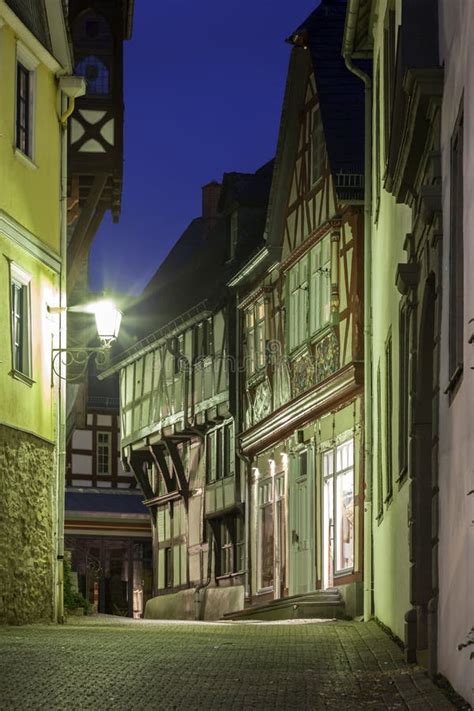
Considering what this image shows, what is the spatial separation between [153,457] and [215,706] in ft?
122

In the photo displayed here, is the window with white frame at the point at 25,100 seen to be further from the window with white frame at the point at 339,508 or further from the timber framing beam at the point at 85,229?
the window with white frame at the point at 339,508

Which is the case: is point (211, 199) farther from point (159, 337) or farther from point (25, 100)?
point (25, 100)

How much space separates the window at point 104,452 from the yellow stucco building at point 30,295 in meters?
37.1

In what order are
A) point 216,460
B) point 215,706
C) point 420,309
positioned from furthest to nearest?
point 216,460
point 420,309
point 215,706

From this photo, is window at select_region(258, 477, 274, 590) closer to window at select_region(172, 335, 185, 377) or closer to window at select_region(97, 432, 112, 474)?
window at select_region(172, 335, 185, 377)

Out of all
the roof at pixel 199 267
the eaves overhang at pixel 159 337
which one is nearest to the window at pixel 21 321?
the roof at pixel 199 267

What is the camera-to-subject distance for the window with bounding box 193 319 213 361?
133 feet

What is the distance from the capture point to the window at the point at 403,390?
14688mm

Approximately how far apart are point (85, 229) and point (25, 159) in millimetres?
5500

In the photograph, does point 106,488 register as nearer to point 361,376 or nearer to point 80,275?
point 80,275

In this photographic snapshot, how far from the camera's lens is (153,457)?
46906 millimetres

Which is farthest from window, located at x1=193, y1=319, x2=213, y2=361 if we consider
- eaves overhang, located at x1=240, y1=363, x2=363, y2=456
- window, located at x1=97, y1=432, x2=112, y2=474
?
window, located at x1=97, y1=432, x2=112, y2=474

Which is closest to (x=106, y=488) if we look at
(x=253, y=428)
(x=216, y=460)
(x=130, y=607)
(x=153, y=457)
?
(x=130, y=607)

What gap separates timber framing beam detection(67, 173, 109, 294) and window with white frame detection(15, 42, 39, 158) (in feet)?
14.4
